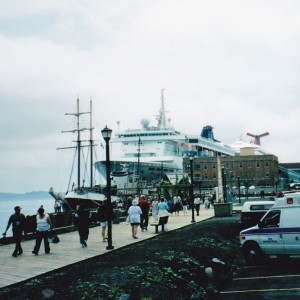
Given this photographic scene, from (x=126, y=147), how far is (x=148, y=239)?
71.8m

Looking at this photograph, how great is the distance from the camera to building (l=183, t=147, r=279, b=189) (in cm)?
11156

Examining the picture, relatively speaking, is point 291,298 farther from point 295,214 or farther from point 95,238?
point 95,238

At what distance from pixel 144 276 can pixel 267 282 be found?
2.90 m

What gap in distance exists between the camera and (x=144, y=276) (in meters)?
10.4

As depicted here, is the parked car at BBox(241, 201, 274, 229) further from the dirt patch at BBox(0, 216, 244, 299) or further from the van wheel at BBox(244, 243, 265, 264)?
the van wheel at BBox(244, 243, 265, 264)

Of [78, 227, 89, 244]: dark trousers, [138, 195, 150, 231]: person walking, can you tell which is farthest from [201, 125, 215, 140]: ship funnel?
[78, 227, 89, 244]: dark trousers

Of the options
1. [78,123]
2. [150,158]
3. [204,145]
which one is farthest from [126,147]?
[204,145]

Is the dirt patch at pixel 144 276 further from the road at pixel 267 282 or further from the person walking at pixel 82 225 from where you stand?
the person walking at pixel 82 225

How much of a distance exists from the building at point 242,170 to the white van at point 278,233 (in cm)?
9769

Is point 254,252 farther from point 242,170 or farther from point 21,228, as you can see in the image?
point 242,170

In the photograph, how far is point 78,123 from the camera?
7919cm

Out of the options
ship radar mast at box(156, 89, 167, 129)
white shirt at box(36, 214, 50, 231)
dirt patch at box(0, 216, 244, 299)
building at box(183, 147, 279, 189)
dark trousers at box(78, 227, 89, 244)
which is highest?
ship radar mast at box(156, 89, 167, 129)

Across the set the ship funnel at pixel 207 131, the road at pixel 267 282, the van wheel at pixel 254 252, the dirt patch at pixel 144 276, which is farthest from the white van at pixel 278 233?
the ship funnel at pixel 207 131

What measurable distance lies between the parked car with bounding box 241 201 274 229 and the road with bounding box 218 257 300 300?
6.10 metres
